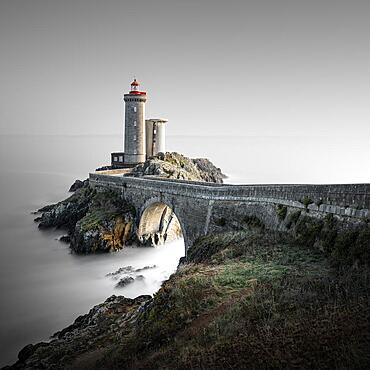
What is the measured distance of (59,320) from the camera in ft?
57.3

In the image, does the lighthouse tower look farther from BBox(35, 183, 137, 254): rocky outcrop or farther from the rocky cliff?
BBox(35, 183, 137, 254): rocky outcrop

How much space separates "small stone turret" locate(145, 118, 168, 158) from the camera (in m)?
44.8

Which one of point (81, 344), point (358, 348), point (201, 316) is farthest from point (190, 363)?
point (81, 344)

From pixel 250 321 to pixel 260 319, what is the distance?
0.22 metres

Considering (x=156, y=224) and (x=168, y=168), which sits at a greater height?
(x=168, y=168)

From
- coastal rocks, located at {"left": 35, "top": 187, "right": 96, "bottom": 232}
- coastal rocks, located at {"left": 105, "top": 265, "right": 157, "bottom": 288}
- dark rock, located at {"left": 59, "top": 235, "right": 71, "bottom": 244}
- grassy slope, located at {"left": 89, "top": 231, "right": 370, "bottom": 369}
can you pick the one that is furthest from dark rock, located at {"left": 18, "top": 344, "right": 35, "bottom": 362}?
coastal rocks, located at {"left": 35, "top": 187, "right": 96, "bottom": 232}

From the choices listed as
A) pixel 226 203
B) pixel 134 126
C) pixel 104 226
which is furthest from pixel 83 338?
pixel 134 126

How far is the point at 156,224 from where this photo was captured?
1201 inches

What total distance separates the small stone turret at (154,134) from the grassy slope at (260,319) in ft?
114

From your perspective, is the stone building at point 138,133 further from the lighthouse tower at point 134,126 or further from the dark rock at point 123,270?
the dark rock at point 123,270

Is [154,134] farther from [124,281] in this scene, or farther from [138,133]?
[124,281]

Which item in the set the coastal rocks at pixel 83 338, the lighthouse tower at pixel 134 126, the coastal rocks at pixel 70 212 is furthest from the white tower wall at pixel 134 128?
the coastal rocks at pixel 83 338

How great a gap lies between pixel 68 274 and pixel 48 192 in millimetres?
39308

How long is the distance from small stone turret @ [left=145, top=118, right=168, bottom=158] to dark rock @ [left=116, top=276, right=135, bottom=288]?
2542cm
